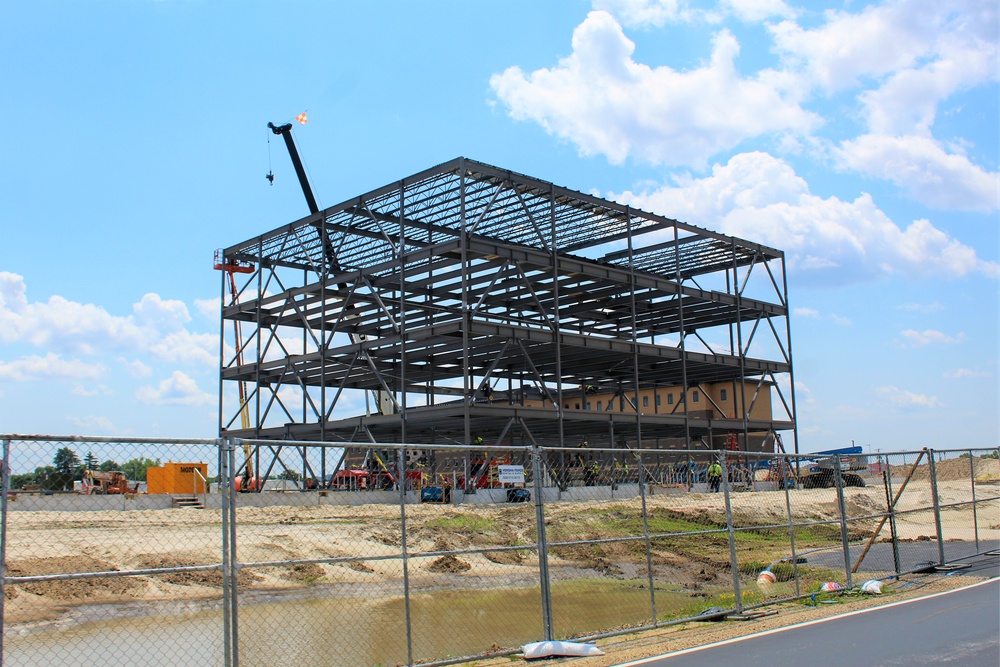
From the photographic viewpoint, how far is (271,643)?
13.2m

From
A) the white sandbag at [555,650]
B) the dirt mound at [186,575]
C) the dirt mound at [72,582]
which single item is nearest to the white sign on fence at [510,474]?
the dirt mound at [186,575]

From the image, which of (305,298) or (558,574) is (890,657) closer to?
(558,574)

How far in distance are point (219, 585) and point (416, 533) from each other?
5.69 m

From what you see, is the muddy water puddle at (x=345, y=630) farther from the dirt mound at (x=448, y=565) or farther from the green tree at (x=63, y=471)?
the green tree at (x=63, y=471)

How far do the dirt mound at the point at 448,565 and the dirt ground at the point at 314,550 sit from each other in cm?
3

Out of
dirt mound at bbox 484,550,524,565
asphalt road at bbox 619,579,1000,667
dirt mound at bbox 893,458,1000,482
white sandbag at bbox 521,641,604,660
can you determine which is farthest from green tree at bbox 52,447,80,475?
dirt mound at bbox 893,458,1000,482

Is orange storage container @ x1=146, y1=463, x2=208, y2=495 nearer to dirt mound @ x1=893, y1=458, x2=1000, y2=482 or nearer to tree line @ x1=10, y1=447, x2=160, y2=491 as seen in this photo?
tree line @ x1=10, y1=447, x2=160, y2=491

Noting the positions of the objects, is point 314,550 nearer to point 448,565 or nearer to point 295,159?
point 448,565

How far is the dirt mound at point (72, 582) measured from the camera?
16.5 m

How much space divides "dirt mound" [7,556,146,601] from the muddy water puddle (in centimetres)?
197

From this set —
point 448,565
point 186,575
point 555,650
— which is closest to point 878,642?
point 555,650

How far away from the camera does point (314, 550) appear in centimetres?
2005

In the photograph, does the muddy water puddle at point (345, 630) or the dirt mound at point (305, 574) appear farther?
the dirt mound at point (305, 574)

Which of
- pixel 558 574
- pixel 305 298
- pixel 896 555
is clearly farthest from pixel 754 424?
pixel 896 555
